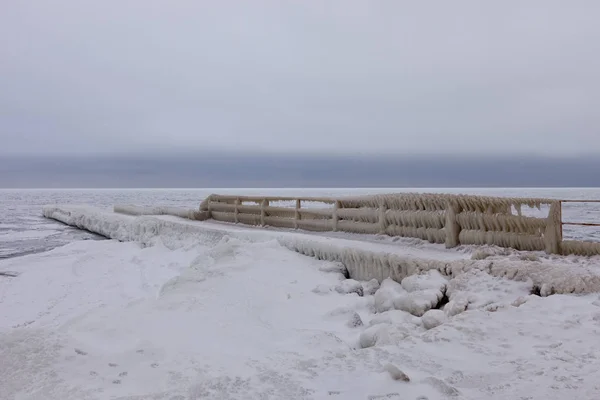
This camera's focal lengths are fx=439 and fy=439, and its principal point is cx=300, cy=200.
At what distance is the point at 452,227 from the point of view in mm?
8117

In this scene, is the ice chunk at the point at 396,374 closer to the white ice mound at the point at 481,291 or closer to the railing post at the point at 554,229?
the white ice mound at the point at 481,291

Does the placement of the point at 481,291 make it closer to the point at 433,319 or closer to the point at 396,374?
the point at 433,319

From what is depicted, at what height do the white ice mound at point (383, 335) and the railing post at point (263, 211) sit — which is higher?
the railing post at point (263, 211)

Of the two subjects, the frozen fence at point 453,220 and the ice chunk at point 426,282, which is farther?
the frozen fence at point 453,220

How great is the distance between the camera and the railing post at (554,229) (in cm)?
677

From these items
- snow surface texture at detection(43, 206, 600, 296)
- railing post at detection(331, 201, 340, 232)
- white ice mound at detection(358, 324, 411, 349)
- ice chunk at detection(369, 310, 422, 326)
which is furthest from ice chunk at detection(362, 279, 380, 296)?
railing post at detection(331, 201, 340, 232)

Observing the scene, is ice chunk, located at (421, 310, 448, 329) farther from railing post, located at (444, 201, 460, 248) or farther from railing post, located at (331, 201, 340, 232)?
railing post, located at (331, 201, 340, 232)

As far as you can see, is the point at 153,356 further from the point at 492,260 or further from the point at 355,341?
the point at 492,260

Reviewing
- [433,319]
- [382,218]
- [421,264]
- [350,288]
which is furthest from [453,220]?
[433,319]

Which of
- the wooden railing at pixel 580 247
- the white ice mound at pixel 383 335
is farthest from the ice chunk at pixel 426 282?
the wooden railing at pixel 580 247

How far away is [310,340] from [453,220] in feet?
14.8

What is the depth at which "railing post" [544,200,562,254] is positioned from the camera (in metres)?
6.77

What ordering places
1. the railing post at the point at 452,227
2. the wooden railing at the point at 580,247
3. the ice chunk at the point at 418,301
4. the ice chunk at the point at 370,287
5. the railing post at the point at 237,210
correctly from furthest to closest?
1. the railing post at the point at 237,210
2. the railing post at the point at 452,227
3. the ice chunk at the point at 370,287
4. the wooden railing at the point at 580,247
5. the ice chunk at the point at 418,301

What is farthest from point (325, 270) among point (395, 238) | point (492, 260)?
point (492, 260)
